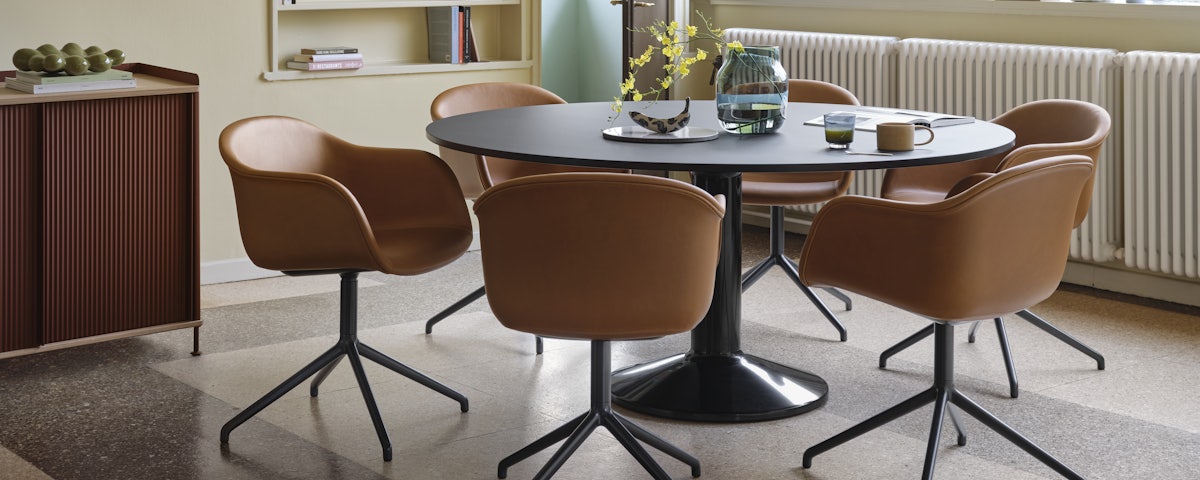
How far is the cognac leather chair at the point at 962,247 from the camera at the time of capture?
9.00 feet

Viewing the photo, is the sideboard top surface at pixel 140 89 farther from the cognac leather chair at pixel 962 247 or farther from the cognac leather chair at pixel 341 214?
the cognac leather chair at pixel 962 247

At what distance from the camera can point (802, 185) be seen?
434 cm

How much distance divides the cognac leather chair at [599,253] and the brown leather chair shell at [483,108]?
1.48 m

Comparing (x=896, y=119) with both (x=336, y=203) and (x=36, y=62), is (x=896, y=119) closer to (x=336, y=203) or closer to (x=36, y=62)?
(x=336, y=203)

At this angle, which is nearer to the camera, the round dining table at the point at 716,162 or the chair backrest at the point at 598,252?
the chair backrest at the point at 598,252

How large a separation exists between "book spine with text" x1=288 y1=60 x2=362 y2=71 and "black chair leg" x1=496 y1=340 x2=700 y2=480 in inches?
104

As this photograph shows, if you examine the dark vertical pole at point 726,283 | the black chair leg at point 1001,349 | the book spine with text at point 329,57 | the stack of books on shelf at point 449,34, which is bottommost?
the black chair leg at point 1001,349

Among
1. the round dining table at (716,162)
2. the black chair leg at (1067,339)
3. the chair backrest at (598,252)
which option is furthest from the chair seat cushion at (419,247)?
the black chair leg at (1067,339)

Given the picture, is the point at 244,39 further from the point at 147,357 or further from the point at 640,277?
the point at 640,277

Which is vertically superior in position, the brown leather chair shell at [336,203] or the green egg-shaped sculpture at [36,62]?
the green egg-shaped sculpture at [36,62]

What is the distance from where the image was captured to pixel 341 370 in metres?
3.89

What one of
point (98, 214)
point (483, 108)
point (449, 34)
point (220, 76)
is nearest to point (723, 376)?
point (483, 108)

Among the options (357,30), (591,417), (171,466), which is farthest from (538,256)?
(357,30)

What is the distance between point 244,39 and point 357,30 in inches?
22.9
